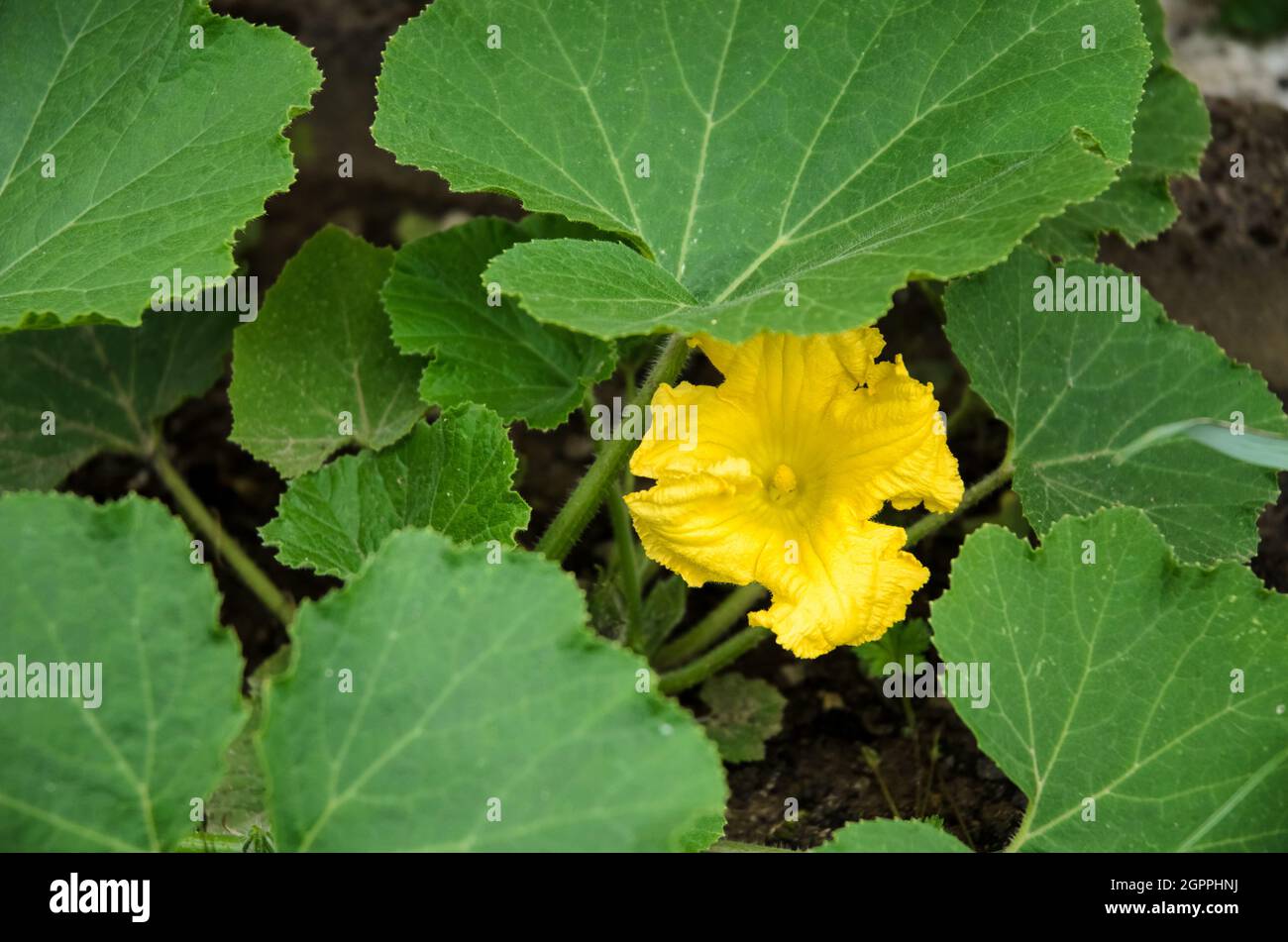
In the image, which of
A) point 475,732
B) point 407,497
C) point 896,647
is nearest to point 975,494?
point 896,647

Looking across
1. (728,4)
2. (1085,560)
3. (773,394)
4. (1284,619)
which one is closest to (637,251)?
(773,394)

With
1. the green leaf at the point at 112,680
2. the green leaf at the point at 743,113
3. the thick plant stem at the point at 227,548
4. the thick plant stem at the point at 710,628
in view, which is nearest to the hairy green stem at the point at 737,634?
the thick plant stem at the point at 710,628

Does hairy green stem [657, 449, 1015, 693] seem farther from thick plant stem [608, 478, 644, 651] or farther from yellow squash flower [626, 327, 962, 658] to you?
yellow squash flower [626, 327, 962, 658]

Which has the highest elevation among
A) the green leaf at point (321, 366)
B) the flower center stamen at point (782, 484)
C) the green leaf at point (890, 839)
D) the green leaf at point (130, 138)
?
the green leaf at point (130, 138)

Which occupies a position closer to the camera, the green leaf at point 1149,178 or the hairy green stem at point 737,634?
the hairy green stem at point 737,634

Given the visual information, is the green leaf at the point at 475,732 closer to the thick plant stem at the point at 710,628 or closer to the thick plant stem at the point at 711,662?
the thick plant stem at the point at 711,662

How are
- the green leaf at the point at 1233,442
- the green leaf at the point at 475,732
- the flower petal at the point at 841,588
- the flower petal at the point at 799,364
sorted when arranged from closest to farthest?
the green leaf at the point at 475,732 < the green leaf at the point at 1233,442 < the flower petal at the point at 841,588 < the flower petal at the point at 799,364

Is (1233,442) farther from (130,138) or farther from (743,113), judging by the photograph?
(130,138)
